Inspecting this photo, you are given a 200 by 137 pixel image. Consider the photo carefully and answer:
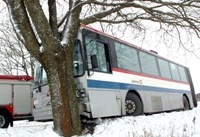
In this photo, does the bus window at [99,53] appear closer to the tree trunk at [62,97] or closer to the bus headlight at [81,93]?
the bus headlight at [81,93]

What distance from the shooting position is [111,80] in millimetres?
10836

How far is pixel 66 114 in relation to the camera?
29.3 feet

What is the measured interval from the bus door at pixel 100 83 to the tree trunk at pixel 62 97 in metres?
0.66

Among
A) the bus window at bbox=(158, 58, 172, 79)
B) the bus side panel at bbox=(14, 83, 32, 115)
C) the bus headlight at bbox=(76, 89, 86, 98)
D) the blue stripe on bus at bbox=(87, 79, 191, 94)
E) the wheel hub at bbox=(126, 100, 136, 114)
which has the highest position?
the bus window at bbox=(158, 58, 172, 79)

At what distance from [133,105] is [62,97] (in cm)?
370

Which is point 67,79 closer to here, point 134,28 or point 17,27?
point 17,27

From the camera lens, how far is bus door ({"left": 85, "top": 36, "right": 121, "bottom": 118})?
31.7 feet

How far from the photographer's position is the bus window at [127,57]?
12.0 m

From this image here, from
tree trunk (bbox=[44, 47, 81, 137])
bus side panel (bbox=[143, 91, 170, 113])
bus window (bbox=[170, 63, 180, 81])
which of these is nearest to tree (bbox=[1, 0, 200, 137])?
tree trunk (bbox=[44, 47, 81, 137])

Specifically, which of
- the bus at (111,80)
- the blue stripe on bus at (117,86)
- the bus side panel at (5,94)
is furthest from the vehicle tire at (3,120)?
the blue stripe on bus at (117,86)

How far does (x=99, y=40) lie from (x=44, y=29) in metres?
2.44

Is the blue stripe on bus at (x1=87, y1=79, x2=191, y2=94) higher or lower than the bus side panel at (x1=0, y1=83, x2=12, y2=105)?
lower

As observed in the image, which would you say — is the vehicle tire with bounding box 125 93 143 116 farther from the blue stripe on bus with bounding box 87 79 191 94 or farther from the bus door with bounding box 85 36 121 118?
the bus door with bounding box 85 36 121 118

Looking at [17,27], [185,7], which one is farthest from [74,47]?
[185,7]
